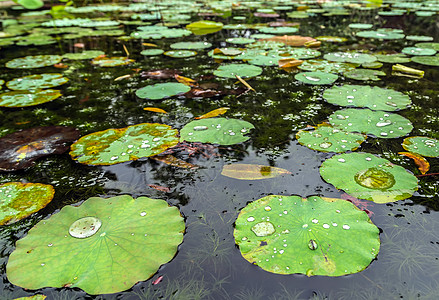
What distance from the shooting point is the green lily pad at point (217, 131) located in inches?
76.9

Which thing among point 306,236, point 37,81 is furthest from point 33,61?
point 306,236

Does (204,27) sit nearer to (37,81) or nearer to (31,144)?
(37,81)

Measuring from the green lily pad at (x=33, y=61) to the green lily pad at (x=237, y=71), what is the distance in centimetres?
249

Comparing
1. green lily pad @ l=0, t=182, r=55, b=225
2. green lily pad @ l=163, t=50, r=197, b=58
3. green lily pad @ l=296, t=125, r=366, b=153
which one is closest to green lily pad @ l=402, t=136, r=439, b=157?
green lily pad @ l=296, t=125, r=366, b=153

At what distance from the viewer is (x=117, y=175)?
5.66 ft

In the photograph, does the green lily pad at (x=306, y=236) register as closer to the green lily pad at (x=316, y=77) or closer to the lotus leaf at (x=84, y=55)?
the green lily pad at (x=316, y=77)

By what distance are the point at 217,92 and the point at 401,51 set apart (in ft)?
10.2

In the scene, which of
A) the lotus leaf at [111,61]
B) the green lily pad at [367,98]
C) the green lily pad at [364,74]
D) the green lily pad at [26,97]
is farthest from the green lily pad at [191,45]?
the green lily pad at [367,98]

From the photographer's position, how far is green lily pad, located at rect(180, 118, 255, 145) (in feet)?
6.41

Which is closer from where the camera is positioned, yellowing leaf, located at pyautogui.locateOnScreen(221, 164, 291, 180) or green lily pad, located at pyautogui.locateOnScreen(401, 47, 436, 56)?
yellowing leaf, located at pyautogui.locateOnScreen(221, 164, 291, 180)

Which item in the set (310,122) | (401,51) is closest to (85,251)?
(310,122)

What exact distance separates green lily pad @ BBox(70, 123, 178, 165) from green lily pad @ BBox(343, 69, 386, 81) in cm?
217

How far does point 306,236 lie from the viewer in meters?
1.19

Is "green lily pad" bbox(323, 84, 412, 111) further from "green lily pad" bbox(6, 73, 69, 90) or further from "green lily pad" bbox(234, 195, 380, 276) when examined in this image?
"green lily pad" bbox(6, 73, 69, 90)
